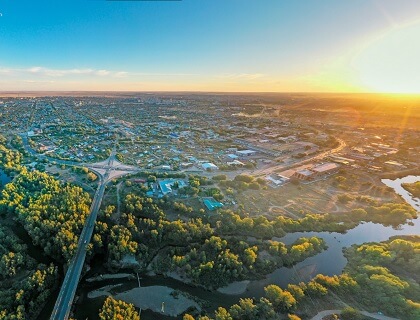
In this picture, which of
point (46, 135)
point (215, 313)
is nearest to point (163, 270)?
point (215, 313)

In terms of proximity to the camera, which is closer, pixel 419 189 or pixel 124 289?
pixel 124 289

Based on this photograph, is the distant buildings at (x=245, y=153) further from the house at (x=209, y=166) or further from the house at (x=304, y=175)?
the house at (x=304, y=175)

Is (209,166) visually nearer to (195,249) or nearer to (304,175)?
(304,175)

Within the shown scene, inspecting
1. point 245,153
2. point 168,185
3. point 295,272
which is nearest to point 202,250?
point 295,272

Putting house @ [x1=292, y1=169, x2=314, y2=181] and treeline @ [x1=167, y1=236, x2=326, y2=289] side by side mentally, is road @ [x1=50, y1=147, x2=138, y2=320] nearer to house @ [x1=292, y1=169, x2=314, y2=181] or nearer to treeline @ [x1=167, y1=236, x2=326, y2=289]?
treeline @ [x1=167, y1=236, x2=326, y2=289]

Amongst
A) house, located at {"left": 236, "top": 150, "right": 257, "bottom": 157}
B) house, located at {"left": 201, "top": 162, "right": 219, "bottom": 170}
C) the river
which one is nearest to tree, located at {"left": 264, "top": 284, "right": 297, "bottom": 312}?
the river

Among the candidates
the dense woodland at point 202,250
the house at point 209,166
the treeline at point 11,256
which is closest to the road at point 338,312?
the dense woodland at point 202,250

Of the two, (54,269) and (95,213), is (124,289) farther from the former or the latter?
(95,213)

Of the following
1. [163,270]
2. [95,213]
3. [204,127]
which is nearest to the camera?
[163,270]
